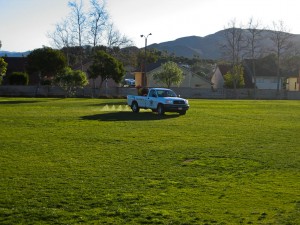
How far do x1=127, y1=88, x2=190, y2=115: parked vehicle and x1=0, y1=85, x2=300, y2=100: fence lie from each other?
28749mm

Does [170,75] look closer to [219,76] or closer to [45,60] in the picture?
[45,60]

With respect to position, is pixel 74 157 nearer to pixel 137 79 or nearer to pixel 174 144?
pixel 174 144

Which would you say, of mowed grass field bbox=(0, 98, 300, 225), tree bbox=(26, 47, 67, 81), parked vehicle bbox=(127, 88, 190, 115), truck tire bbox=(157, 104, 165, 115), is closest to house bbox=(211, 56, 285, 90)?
tree bbox=(26, 47, 67, 81)

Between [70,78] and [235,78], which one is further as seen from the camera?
[235,78]

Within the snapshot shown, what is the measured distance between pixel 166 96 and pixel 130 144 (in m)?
14.6

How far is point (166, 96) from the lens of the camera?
29875 millimetres

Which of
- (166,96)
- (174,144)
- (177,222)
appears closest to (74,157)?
(174,144)

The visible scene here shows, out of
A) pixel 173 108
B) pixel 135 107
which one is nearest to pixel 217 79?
pixel 135 107

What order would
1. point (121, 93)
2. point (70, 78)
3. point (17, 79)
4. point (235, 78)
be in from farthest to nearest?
point (235, 78) → point (121, 93) → point (17, 79) → point (70, 78)

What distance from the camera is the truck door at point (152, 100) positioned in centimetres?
2939

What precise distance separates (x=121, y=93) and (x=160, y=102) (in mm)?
→ 36360

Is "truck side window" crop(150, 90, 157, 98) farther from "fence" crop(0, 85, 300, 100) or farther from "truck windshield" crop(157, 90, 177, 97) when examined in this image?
"fence" crop(0, 85, 300, 100)

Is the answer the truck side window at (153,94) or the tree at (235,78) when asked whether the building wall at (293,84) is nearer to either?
the tree at (235,78)

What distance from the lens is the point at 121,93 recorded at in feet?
213
